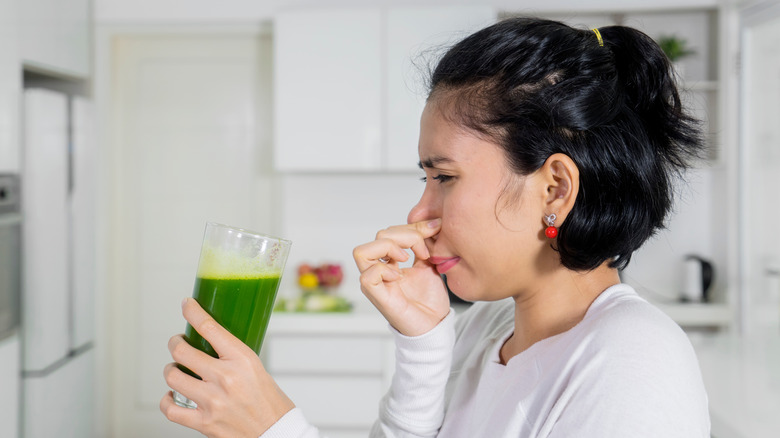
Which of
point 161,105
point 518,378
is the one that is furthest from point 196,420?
point 161,105

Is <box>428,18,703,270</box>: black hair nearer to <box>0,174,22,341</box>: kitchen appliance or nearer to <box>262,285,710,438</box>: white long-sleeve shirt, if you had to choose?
<box>262,285,710,438</box>: white long-sleeve shirt

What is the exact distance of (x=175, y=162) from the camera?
12.1 ft

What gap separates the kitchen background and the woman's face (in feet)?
5.79

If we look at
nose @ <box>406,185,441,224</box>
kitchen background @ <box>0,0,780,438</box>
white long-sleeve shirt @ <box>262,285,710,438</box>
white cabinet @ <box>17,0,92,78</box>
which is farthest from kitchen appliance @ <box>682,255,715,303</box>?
white cabinet @ <box>17,0,92,78</box>

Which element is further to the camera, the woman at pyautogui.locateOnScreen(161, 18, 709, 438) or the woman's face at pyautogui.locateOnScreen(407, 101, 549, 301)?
the woman's face at pyautogui.locateOnScreen(407, 101, 549, 301)

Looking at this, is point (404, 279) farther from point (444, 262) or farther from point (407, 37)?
point (407, 37)

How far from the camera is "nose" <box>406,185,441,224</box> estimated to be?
3.20ft

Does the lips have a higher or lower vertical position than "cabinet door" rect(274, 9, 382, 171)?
lower

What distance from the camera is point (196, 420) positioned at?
0.82 metres

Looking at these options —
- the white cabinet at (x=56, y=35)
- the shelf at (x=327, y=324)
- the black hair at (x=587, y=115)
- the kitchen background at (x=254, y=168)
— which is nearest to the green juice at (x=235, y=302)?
the black hair at (x=587, y=115)

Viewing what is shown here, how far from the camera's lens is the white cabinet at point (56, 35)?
2.91m

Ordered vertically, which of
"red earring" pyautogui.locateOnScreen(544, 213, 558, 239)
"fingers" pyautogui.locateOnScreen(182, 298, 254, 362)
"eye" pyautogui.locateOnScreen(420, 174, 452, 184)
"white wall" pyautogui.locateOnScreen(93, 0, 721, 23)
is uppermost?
"white wall" pyautogui.locateOnScreen(93, 0, 721, 23)

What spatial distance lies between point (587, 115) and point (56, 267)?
2871mm

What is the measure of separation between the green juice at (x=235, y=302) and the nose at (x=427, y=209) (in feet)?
0.77
